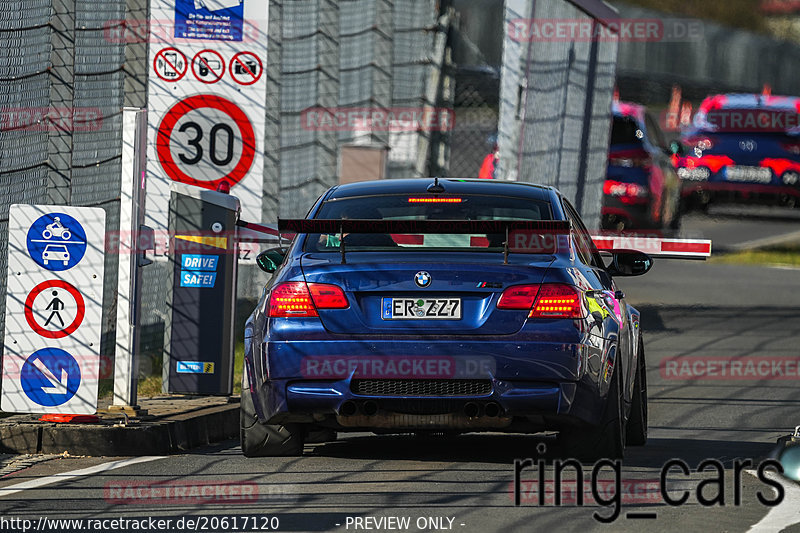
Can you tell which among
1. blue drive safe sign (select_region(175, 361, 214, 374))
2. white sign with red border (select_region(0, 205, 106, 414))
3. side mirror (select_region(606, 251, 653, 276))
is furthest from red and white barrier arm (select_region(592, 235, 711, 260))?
white sign with red border (select_region(0, 205, 106, 414))

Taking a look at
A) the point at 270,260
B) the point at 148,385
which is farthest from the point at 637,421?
the point at 148,385

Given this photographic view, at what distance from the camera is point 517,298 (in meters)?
8.28

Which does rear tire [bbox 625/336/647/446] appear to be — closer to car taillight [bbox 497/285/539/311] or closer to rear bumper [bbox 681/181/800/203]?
car taillight [bbox 497/285/539/311]

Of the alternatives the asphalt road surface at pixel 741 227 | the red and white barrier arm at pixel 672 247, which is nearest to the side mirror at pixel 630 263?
the red and white barrier arm at pixel 672 247

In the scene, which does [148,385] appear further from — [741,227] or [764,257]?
[741,227]

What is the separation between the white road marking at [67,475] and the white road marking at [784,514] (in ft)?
9.80

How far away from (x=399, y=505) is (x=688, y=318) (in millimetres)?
9153

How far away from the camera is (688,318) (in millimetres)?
15898

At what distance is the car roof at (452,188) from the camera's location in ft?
30.7

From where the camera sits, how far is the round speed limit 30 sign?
466 inches

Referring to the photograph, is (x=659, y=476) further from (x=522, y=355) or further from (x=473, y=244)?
(x=473, y=244)

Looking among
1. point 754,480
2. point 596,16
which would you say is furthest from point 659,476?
point 596,16

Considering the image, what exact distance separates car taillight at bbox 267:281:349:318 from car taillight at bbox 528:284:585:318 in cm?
88

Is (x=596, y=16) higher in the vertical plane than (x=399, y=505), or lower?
higher
